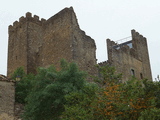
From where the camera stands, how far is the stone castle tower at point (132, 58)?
22.0 m

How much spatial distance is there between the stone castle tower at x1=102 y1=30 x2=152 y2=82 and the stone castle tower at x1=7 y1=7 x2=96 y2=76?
3368 millimetres

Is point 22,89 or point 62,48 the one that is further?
point 62,48

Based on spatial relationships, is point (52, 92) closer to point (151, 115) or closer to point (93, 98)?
point (93, 98)

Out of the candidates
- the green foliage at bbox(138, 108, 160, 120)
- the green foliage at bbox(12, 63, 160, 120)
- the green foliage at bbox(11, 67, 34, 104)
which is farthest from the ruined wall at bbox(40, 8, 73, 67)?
the green foliage at bbox(138, 108, 160, 120)

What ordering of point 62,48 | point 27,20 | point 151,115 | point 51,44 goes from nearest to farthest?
point 151,115 < point 62,48 < point 51,44 < point 27,20

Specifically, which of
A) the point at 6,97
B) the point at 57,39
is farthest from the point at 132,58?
the point at 6,97

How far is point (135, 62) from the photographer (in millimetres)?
24297

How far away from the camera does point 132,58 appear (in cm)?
2402

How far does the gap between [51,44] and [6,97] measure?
5.80 meters

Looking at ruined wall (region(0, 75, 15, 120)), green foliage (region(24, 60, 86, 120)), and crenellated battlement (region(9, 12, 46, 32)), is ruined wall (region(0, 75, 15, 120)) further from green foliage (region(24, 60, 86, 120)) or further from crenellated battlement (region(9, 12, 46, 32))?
crenellated battlement (region(9, 12, 46, 32))

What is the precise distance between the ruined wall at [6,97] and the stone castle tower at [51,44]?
407cm

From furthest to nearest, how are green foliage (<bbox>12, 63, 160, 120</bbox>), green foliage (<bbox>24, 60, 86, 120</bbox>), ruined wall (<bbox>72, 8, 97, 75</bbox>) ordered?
1. ruined wall (<bbox>72, 8, 97, 75</bbox>)
2. green foliage (<bbox>24, 60, 86, 120</bbox>)
3. green foliage (<bbox>12, 63, 160, 120</bbox>)

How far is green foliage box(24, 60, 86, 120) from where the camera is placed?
1139 centimetres

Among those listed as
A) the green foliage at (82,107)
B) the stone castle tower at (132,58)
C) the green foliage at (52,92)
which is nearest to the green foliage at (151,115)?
the green foliage at (82,107)
